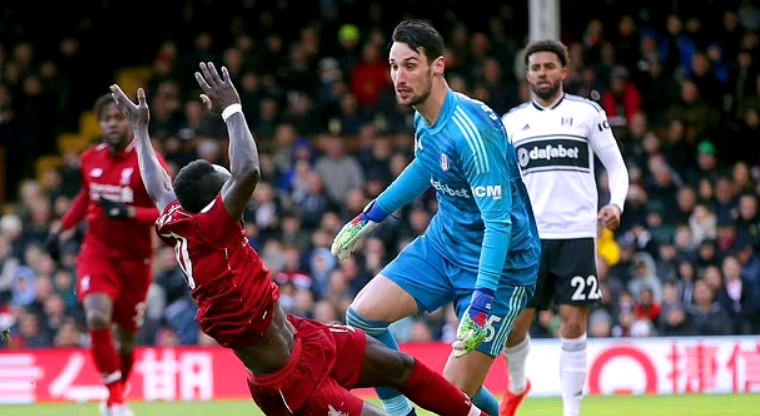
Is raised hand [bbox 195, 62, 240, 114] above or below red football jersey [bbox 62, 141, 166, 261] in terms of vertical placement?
above

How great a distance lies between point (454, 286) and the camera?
326 inches

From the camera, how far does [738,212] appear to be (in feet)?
56.4

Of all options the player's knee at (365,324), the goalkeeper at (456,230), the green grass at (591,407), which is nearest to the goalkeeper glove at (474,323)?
the goalkeeper at (456,230)

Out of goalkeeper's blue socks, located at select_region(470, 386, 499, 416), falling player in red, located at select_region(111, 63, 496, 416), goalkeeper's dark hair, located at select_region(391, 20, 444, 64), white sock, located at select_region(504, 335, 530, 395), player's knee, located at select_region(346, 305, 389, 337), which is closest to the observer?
falling player in red, located at select_region(111, 63, 496, 416)

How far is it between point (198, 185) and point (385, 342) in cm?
169

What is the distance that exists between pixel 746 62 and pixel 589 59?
2.05 m

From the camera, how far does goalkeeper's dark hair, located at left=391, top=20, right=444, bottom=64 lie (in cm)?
792

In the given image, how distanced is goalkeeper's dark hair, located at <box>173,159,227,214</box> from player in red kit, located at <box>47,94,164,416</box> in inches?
159

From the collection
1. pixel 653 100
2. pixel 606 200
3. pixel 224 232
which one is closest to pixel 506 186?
pixel 224 232

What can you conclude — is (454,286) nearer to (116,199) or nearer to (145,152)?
(145,152)

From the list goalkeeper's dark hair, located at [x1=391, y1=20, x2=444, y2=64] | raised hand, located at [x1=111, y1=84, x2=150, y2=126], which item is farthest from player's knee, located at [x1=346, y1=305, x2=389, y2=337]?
raised hand, located at [x1=111, y1=84, x2=150, y2=126]

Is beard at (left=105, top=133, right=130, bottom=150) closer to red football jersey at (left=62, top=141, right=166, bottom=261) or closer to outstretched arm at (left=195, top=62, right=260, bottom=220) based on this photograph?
red football jersey at (left=62, top=141, right=166, bottom=261)

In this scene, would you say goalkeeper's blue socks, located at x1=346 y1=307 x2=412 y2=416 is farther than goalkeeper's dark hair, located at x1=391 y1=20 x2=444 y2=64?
Yes

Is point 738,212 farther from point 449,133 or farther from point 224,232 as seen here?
point 224,232
